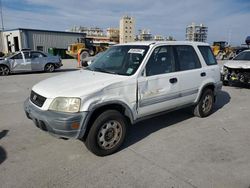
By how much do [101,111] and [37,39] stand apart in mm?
35143

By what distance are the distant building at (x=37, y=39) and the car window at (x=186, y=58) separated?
29.9m

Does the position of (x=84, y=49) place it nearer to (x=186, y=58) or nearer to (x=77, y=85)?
(x=186, y=58)

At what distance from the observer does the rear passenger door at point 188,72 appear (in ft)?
15.0

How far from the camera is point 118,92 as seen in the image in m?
3.53

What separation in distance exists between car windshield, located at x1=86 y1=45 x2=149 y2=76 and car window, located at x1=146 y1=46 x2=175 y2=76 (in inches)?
7.5

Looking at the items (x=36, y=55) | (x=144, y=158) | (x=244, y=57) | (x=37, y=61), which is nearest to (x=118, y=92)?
(x=144, y=158)

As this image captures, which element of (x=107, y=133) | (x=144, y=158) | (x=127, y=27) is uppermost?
(x=127, y=27)

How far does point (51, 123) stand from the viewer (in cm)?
320

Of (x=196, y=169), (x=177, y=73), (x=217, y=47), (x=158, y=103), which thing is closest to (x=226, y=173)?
(x=196, y=169)

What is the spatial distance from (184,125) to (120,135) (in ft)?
6.07

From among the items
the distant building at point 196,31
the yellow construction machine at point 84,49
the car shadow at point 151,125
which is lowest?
the car shadow at point 151,125

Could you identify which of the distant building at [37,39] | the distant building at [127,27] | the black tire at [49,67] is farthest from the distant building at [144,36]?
the black tire at [49,67]

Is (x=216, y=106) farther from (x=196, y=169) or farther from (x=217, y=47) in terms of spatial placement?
(x=217, y=47)

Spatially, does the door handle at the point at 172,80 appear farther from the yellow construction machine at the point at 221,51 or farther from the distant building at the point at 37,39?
the distant building at the point at 37,39
